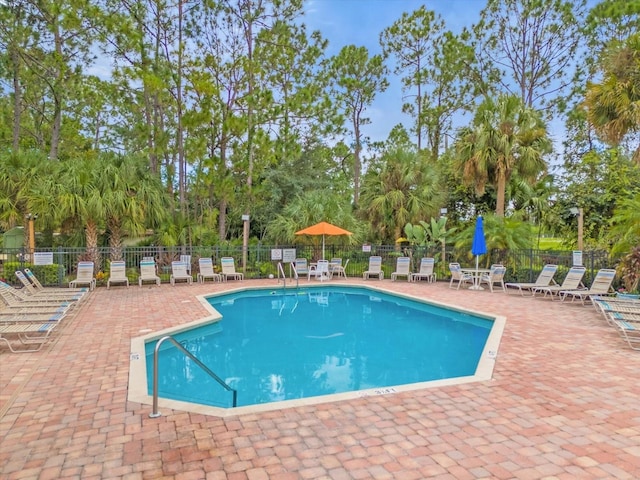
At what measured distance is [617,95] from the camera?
30.2 ft

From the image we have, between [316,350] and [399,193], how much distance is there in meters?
11.3

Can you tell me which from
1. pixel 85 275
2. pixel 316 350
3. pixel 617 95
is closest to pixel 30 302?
pixel 85 275

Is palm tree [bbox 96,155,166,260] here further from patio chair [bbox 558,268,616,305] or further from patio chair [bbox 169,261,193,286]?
patio chair [bbox 558,268,616,305]

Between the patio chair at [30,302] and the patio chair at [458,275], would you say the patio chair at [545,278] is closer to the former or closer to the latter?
the patio chair at [458,275]

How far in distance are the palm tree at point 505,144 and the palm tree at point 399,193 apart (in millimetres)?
2655

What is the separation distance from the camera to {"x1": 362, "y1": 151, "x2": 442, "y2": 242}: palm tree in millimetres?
17469

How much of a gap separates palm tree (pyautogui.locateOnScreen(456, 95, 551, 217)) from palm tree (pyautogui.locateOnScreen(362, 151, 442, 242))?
A: 265 cm

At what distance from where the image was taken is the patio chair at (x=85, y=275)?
12680 millimetres

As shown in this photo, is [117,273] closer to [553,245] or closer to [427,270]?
[427,270]

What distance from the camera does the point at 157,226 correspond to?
15.3m

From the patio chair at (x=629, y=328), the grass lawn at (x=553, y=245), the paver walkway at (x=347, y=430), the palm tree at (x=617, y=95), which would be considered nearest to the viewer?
the paver walkway at (x=347, y=430)

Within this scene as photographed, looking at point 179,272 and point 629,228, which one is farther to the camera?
point 179,272

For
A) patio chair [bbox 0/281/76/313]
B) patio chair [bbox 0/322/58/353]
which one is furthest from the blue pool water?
patio chair [bbox 0/281/76/313]

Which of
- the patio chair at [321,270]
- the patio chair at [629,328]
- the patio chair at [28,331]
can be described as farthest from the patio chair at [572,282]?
the patio chair at [28,331]
